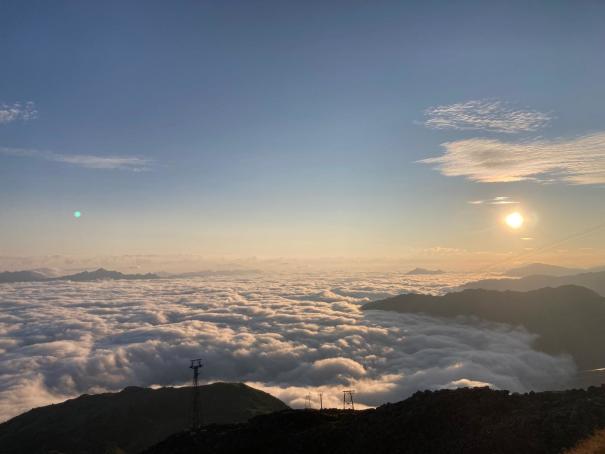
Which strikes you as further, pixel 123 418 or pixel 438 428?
pixel 123 418

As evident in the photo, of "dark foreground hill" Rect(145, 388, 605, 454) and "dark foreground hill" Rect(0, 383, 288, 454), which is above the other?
"dark foreground hill" Rect(145, 388, 605, 454)

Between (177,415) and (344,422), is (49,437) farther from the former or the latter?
(344,422)

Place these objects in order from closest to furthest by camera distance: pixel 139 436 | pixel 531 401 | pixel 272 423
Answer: pixel 531 401 < pixel 272 423 < pixel 139 436

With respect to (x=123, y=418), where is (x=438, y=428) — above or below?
above

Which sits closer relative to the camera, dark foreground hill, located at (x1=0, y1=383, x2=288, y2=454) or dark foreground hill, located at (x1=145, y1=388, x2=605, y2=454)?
dark foreground hill, located at (x1=145, y1=388, x2=605, y2=454)

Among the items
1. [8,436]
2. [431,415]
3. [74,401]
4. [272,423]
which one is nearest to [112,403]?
[74,401]
